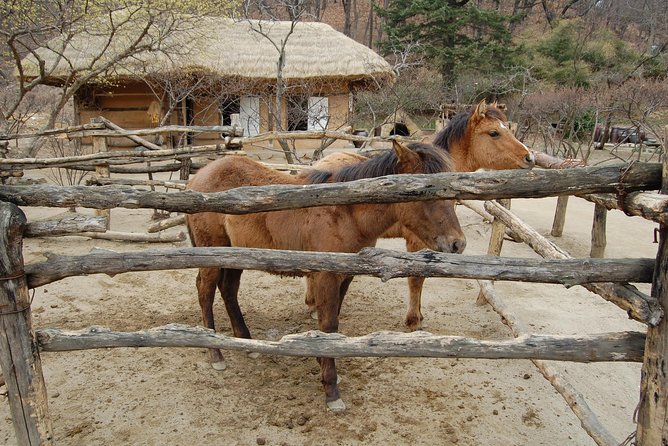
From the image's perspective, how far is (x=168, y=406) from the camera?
134 inches

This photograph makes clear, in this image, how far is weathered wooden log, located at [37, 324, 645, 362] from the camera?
7.34 feet

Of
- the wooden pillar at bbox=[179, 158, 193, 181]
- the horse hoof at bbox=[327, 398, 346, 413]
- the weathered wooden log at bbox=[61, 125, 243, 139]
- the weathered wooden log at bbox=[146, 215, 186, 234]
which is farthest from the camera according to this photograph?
the wooden pillar at bbox=[179, 158, 193, 181]

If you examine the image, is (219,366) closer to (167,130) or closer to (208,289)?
(208,289)

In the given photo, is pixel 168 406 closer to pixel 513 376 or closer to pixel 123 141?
pixel 513 376

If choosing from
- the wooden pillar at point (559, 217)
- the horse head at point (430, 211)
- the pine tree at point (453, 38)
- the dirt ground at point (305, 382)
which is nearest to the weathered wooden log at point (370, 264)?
the horse head at point (430, 211)

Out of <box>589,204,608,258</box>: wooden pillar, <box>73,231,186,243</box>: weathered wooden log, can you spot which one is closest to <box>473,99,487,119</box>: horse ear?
<box>589,204,608,258</box>: wooden pillar

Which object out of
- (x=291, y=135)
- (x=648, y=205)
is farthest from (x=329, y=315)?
(x=291, y=135)

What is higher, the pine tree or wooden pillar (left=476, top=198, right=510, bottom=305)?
Result: the pine tree

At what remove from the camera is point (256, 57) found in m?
15.0

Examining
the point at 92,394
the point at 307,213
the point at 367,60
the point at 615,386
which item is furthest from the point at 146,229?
the point at 367,60

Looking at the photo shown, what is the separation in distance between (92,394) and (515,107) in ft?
48.8

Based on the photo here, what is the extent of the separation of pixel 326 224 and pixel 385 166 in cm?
64

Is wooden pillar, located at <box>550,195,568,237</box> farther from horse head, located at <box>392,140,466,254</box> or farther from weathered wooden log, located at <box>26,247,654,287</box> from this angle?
weathered wooden log, located at <box>26,247,654,287</box>

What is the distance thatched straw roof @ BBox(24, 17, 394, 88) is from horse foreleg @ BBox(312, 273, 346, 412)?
37.1 ft
